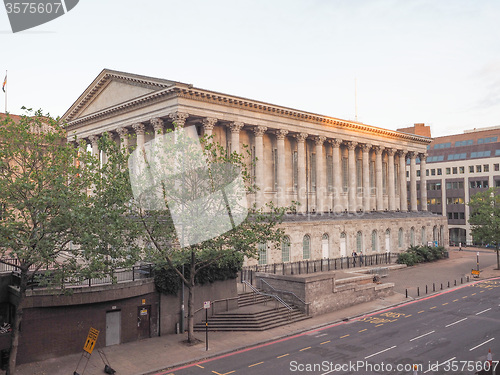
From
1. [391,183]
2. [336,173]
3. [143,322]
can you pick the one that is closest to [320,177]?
[336,173]

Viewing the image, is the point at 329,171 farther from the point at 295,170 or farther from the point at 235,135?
the point at 235,135

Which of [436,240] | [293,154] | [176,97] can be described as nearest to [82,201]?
[176,97]

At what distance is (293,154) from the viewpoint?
197 feet

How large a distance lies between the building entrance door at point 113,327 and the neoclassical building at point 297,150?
21963mm

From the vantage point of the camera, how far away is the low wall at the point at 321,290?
3139 centimetres

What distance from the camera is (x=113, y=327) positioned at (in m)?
24.6

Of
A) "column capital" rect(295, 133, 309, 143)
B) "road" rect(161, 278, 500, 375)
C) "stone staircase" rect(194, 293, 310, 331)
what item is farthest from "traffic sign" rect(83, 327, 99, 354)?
"column capital" rect(295, 133, 309, 143)

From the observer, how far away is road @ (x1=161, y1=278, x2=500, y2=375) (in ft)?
67.5

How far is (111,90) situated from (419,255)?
47170mm

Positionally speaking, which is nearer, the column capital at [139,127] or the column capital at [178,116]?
the column capital at [178,116]

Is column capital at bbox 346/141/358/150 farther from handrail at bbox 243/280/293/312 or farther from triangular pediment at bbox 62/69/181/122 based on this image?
handrail at bbox 243/280/293/312

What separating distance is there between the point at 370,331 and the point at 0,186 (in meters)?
22.5

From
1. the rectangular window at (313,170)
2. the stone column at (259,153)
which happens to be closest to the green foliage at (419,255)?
the rectangular window at (313,170)

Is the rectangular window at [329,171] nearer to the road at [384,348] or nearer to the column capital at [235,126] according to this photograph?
the column capital at [235,126]
